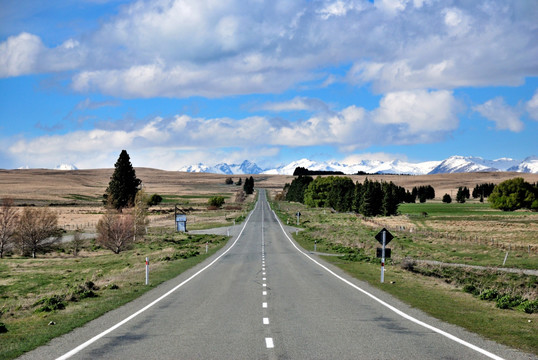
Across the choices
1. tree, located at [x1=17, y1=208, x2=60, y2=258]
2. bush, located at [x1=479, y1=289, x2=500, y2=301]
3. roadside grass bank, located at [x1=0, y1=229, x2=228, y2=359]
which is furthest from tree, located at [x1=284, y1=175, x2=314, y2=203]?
bush, located at [x1=479, y1=289, x2=500, y2=301]

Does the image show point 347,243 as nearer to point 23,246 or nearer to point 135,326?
point 23,246

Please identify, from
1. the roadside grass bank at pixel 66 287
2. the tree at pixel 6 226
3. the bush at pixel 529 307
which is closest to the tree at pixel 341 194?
the roadside grass bank at pixel 66 287

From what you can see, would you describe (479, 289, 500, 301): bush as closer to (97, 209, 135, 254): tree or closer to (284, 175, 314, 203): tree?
(97, 209, 135, 254): tree

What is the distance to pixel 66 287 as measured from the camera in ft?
99.3

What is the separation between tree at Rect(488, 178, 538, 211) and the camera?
138500 millimetres

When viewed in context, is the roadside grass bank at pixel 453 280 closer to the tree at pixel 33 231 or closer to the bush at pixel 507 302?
the bush at pixel 507 302

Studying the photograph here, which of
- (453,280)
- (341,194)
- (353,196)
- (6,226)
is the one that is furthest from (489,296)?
(341,194)

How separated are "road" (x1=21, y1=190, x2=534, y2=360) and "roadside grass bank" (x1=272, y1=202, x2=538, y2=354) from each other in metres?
1.09

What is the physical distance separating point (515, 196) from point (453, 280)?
4837 inches

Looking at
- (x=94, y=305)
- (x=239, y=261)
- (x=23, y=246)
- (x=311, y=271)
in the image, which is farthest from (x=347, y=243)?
(x=94, y=305)

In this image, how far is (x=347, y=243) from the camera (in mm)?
58000

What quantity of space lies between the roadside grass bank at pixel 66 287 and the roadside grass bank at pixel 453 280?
1061 cm

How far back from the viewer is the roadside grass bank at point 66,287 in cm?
1319

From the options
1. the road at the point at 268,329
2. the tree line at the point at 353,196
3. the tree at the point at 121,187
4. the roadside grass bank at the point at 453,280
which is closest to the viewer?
the road at the point at 268,329
